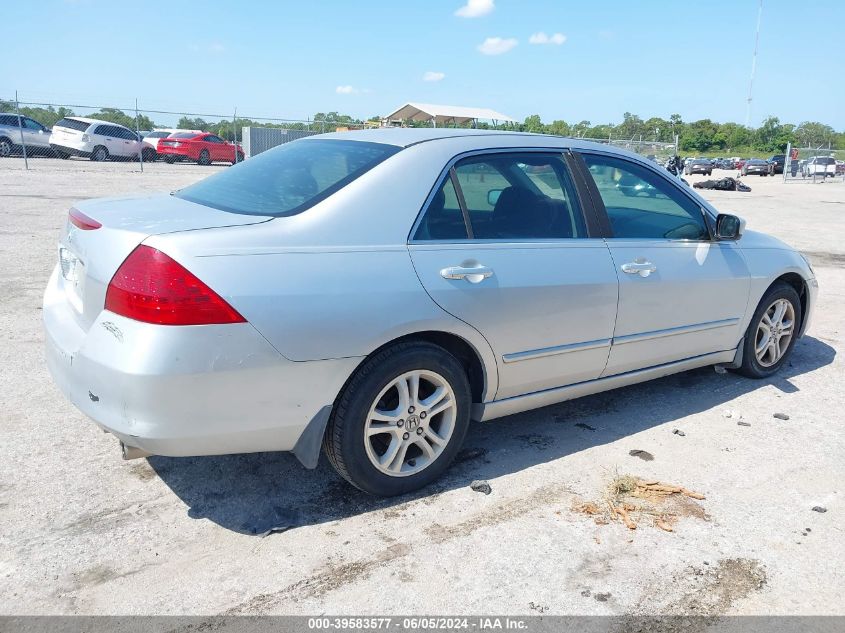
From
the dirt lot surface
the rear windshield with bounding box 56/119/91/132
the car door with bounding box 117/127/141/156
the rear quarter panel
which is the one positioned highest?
the rear windshield with bounding box 56/119/91/132

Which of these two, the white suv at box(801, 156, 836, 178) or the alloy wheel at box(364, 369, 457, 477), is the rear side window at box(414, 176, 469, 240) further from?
the white suv at box(801, 156, 836, 178)

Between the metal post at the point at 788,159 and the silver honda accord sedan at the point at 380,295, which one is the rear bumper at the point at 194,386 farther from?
the metal post at the point at 788,159

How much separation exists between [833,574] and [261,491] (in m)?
2.42

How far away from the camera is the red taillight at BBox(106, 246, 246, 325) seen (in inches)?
99.9

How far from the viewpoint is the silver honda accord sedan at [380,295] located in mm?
2605

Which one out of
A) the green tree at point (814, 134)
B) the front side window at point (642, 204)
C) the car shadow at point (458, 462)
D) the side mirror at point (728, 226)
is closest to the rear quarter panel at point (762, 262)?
the side mirror at point (728, 226)

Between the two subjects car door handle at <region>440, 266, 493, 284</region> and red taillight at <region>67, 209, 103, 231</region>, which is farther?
car door handle at <region>440, 266, 493, 284</region>

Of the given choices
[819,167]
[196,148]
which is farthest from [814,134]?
[196,148]

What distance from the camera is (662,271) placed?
396 cm

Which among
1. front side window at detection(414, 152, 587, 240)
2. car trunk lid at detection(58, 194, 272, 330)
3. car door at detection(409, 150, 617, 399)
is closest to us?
car trunk lid at detection(58, 194, 272, 330)

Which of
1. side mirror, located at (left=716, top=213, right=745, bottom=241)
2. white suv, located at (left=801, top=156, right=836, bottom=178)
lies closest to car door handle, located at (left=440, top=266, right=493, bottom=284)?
side mirror, located at (left=716, top=213, right=745, bottom=241)

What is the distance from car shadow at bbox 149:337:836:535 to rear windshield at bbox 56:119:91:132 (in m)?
25.4

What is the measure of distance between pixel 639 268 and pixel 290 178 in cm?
193

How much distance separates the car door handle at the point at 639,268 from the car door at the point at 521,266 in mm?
140
